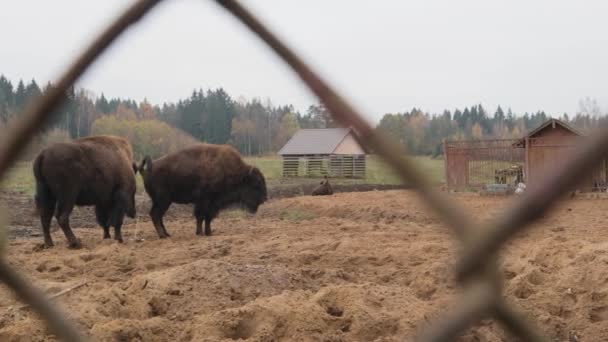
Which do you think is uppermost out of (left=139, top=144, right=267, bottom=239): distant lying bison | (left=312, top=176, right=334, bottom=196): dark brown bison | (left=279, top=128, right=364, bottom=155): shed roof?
(left=279, top=128, right=364, bottom=155): shed roof

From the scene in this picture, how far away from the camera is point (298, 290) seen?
17.1 feet

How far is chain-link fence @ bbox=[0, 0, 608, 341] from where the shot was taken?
0.59 meters


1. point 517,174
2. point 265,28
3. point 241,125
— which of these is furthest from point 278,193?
point 265,28

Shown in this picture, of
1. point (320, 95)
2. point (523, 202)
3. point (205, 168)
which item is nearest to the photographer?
point (523, 202)

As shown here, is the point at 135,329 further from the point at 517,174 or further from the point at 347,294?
the point at 517,174

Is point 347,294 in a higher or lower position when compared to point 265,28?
lower

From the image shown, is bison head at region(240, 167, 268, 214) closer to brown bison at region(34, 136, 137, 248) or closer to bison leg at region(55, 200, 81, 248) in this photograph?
brown bison at region(34, 136, 137, 248)

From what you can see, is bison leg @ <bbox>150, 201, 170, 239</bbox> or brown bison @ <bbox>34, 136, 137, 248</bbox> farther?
bison leg @ <bbox>150, 201, 170, 239</bbox>

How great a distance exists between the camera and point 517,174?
2105 cm

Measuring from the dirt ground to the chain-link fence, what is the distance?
1.50 metres

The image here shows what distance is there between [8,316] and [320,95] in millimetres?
4084

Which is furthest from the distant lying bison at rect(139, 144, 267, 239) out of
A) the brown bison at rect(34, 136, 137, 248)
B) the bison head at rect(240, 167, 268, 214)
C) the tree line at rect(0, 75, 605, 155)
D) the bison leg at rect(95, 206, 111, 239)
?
the tree line at rect(0, 75, 605, 155)

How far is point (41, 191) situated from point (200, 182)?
3186 mm

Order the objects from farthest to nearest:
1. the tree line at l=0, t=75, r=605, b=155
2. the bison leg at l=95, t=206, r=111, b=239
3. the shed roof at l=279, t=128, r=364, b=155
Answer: the bison leg at l=95, t=206, r=111, b=239
the tree line at l=0, t=75, r=605, b=155
the shed roof at l=279, t=128, r=364, b=155
